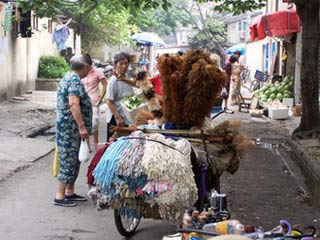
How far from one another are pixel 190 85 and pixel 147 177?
37.8 inches

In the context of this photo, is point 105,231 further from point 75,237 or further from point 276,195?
point 276,195

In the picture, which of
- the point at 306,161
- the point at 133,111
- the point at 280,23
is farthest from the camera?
the point at 280,23

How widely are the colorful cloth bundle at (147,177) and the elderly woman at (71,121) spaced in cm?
166

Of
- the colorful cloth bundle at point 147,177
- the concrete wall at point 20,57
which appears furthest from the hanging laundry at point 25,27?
the colorful cloth bundle at point 147,177

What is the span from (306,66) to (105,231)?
7134 millimetres

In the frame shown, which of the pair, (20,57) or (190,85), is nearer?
(190,85)

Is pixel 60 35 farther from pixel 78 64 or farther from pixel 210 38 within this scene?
pixel 210 38

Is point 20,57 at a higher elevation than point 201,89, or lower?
higher

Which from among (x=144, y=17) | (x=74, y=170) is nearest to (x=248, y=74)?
(x=144, y=17)

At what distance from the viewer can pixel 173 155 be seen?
4.36 metres

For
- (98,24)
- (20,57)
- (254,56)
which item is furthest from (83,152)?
(254,56)

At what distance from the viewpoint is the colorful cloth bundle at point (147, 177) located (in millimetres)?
4254

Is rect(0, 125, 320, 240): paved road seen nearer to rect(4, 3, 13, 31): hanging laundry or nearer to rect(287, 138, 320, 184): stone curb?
rect(287, 138, 320, 184): stone curb

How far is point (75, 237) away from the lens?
17.4 feet
